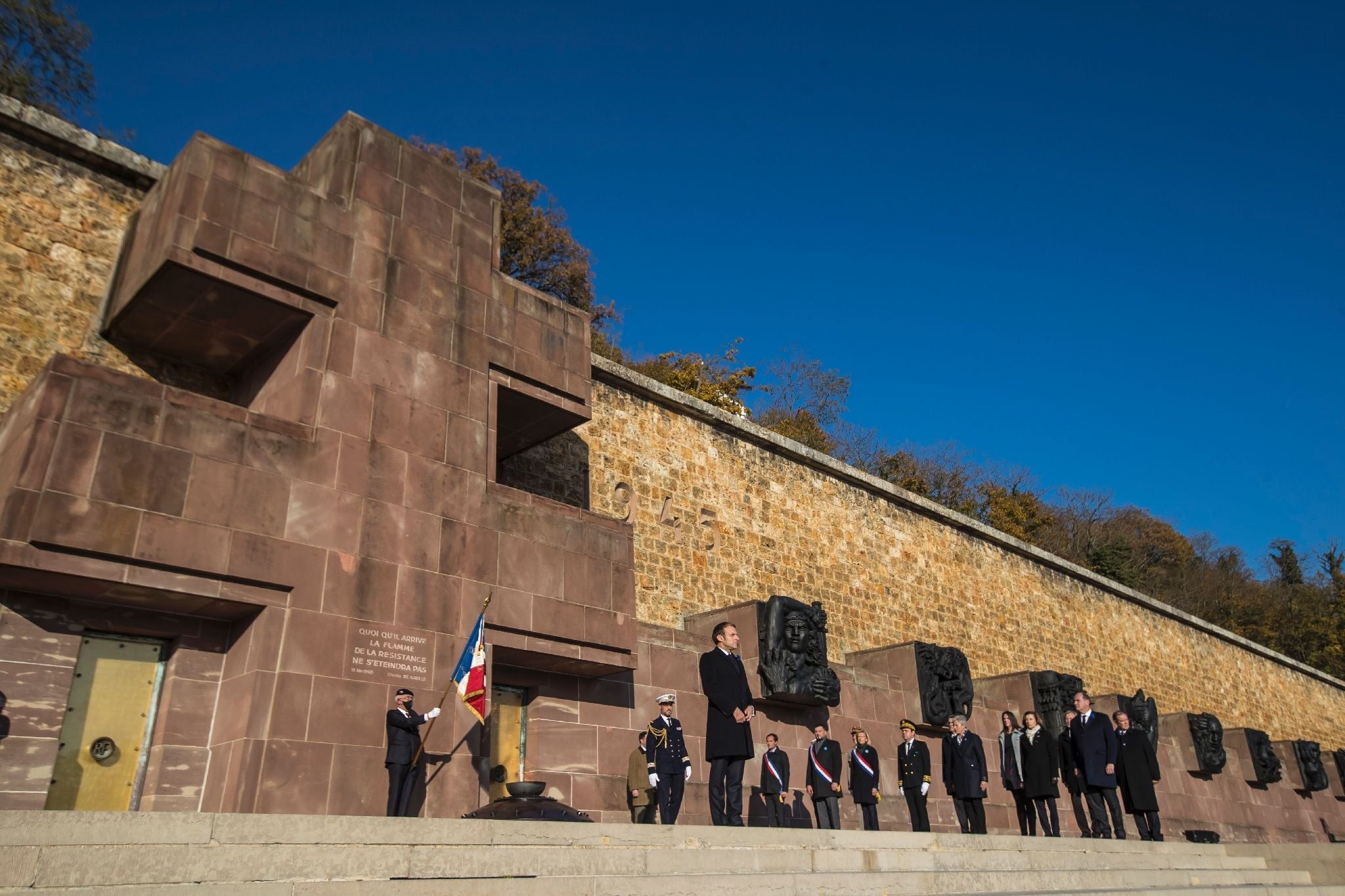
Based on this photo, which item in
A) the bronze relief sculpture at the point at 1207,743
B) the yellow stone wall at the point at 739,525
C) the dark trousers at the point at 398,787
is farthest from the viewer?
the bronze relief sculpture at the point at 1207,743

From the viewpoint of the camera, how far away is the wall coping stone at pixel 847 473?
14.6m

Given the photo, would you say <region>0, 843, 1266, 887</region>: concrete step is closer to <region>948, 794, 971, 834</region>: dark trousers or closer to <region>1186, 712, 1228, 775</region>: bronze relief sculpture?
<region>948, 794, 971, 834</region>: dark trousers

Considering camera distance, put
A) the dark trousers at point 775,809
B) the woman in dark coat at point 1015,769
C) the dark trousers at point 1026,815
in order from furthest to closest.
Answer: the dark trousers at point 1026,815
the woman in dark coat at point 1015,769
the dark trousers at point 775,809

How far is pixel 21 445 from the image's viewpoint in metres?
7.41

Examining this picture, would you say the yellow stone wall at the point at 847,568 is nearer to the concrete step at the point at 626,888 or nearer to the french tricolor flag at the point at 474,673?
the french tricolor flag at the point at 474,673

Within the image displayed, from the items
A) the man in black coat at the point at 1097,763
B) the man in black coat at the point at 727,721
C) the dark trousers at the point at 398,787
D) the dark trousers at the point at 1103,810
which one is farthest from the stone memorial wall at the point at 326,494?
the dark trousers at the point at 1103,810

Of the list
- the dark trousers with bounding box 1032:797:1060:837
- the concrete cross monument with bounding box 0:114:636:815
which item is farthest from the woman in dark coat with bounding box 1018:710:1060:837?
the concrete cross monument with bounding box 0:114:636:815

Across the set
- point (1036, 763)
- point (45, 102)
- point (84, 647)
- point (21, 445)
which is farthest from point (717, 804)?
point (45, 102)

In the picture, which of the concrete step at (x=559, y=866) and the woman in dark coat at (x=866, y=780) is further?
the woman in dark coat at (x=866, y=780)

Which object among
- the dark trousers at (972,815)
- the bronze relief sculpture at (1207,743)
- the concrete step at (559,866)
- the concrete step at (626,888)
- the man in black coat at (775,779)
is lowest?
the concrete step at (626,888)

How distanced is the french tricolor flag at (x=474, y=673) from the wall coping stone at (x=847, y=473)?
567 cm

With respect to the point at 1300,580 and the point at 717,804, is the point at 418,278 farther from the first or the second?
the point at 1300,580

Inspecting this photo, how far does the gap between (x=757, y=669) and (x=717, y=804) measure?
12.7ft

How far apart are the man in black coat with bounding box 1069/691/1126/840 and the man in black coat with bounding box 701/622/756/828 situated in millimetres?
4432
